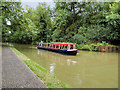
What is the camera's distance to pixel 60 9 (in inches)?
996

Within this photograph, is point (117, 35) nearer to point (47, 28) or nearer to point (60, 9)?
point (60, 9)

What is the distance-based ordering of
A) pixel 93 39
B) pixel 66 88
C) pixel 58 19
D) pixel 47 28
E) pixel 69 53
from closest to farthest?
pixel 66 88
pixel 69 53
pixel 93 39
pixel 58 19
pixel 47 28

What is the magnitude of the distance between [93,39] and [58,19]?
8539 mm

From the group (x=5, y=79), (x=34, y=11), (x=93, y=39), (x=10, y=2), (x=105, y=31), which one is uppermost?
(x=34, y=11)

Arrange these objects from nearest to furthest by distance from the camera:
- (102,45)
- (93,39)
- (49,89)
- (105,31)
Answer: (49,89) → (102,45) → (105,31) → (93,39)

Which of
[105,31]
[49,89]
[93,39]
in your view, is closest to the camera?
[49,89]

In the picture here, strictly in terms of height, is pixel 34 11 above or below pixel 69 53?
above

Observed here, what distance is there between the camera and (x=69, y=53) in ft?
47.2

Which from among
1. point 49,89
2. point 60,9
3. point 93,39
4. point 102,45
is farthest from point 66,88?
point 60,9

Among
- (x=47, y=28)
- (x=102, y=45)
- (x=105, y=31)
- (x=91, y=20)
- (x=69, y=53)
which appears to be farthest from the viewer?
(x=47, y=28)

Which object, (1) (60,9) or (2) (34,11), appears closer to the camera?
(1) (60,9)

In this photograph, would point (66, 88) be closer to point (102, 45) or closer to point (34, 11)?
point (102, 45)

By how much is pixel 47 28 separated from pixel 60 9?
6.90 m

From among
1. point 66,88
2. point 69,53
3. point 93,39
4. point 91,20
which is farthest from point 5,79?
point 91,20
